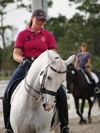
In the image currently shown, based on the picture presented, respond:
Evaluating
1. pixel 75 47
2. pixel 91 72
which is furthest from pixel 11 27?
pixel 91 72

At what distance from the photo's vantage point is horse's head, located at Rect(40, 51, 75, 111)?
501cm

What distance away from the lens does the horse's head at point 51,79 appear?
5008mm

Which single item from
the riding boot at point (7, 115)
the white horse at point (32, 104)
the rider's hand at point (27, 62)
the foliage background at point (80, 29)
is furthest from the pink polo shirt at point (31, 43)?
the foliage background at point (80, 29)

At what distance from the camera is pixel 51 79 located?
16.6ft

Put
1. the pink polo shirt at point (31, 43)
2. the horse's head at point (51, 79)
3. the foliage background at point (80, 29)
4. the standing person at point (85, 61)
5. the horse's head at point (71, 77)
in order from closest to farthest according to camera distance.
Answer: the horse's head at point (51, 79)
the pink polo shirt at point (31, 43)
the horse's head at point (71, 77)
the standing person at point (85, 61)
the foliage background at point (80, 29)

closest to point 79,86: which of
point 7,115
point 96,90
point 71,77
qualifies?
point 71,77

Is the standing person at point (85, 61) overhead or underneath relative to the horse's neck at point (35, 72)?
underneath

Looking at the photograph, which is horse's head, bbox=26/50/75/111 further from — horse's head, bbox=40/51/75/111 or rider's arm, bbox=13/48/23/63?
rider's arm, bbox=13/48/23/63

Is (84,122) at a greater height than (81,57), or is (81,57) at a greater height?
(81,57)

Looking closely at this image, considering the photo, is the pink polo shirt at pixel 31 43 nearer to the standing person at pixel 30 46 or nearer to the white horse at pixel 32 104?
the standing person at pixel 30 46

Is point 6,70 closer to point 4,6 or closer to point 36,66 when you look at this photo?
point 4,6

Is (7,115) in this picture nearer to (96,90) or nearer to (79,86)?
(79,86)

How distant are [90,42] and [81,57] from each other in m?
34.6

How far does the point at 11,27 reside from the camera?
2048 inches
